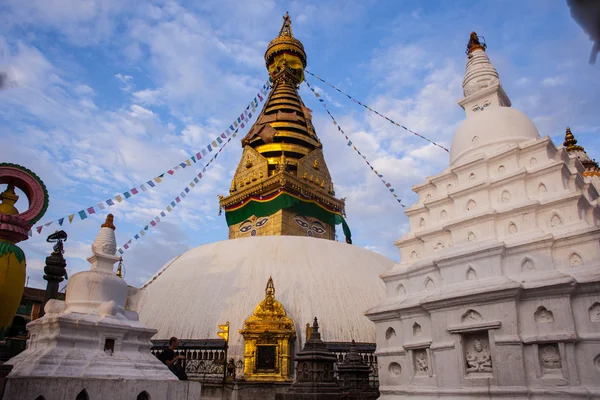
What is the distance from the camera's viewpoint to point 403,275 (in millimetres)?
11188

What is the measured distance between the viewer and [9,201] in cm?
724

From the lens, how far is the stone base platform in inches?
265

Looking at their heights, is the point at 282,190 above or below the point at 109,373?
above

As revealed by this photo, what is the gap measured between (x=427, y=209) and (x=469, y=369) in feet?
14.0

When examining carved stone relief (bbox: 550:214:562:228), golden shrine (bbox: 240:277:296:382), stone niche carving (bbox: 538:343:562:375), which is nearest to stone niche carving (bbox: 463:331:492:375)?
stone niche carving (bbox: 538:343:562:375)

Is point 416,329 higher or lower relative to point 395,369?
higher

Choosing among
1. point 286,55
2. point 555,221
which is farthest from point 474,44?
point 286,55

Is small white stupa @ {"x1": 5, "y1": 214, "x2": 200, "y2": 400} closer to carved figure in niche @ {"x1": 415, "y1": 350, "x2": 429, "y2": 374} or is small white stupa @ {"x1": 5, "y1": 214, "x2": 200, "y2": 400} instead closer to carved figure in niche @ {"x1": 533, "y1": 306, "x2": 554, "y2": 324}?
carved figure in niche @ {"x1": 415, "y1": 350, "x2": 429, "y2": 374}

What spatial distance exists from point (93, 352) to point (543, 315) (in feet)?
27.3

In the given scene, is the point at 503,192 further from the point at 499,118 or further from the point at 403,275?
the point at 403,275

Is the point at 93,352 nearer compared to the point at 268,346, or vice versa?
the point at 93,352

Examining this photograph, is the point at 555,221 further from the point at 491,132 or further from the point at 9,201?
the point at 9,201

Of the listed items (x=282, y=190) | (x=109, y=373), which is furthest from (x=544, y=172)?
(x=282, y=190)

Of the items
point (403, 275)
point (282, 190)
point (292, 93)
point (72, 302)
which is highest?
point (292, 93)
